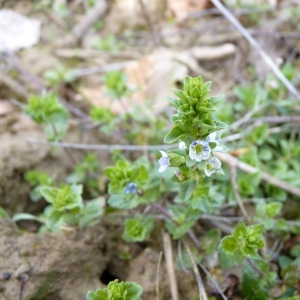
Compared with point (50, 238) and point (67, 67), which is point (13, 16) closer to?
point (67, 67)

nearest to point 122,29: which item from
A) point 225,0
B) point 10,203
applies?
point 225,0

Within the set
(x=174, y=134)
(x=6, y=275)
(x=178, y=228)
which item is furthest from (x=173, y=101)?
(x=6, y=275)

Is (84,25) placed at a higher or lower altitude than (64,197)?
higher

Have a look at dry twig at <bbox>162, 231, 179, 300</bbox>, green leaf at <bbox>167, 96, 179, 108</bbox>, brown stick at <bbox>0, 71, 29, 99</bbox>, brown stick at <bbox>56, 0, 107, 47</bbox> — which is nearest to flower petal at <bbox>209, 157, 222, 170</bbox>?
green leaf at <bbox>167, 96, 179, 108</bbox>

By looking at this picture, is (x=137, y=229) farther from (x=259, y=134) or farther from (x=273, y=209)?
(x=259, y=134)

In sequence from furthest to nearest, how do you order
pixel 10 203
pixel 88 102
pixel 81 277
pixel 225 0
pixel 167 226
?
1. pixel 225 0
2. pixel 88 102
3. pixel 10 203
4. pixel 167 226
5. pixel 81 277
